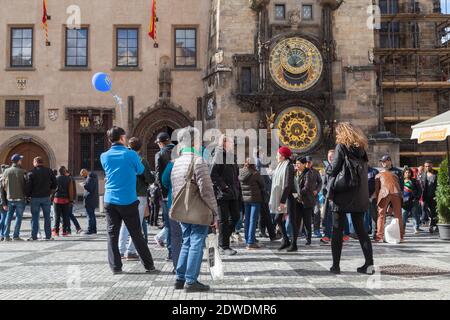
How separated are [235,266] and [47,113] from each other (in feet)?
62.9

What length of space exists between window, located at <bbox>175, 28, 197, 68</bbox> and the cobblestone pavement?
16.3m

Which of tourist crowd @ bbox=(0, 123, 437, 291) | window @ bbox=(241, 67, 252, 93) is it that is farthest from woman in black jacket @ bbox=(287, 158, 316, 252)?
window @ bbox=(241, 67, 252, 93)

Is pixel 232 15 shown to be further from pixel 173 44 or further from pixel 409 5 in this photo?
pixel 409 5

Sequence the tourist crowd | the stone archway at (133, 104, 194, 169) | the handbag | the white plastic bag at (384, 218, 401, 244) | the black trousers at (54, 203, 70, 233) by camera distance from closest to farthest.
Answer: the handbag, the tourist crowd, the white plastic bag at (384, 218, 401, 244), the black trousers at (54, 203, 70, 233), the stone archway at (133, 104, 194, 169)

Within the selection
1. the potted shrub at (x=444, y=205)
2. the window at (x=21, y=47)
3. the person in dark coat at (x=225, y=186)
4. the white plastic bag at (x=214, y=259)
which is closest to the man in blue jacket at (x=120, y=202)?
the white plastic bag at (x=214, y=259)

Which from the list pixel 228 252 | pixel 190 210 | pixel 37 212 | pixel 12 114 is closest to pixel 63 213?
pixel 37 212


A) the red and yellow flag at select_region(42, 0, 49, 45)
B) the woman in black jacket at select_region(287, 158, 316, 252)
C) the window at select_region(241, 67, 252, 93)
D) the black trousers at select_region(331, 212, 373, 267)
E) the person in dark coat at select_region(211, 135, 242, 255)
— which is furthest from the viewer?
the red and yellow flag at select_region(42, 0, 49, 45)

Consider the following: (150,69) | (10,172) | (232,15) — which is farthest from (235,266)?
(150,69)

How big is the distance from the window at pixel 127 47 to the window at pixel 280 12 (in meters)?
6.75

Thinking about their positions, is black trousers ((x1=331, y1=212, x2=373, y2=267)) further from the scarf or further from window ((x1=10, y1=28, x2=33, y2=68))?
window ((x1=10, y1=28, x2=33, y2=68))

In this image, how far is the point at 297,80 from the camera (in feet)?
73.4

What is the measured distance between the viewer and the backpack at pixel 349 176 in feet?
22.7

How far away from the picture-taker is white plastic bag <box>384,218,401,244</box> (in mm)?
9993

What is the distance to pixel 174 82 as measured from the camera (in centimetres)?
2495
